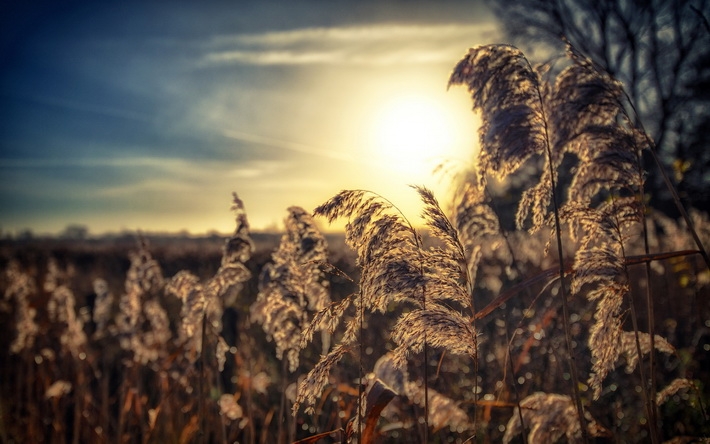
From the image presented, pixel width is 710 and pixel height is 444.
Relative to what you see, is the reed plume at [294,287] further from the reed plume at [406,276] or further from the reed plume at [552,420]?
the reed plume at [552,420]

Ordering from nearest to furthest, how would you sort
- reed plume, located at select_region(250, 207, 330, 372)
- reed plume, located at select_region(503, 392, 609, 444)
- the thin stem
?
1. the thin stem
2. reed plume, located at select_region(503, 392, 609, 444)
3. reed plume, located at select_region(250, 207, 330, 372)

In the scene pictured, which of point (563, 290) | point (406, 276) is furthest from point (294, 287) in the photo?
point (563, 290)

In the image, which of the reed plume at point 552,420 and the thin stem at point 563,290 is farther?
the reed plume at point 552,420

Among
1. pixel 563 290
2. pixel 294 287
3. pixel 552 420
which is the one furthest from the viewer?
pixel 294 287

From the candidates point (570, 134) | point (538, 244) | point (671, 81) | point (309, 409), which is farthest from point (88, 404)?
point (671, 81)

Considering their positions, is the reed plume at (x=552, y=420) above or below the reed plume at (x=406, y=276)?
below

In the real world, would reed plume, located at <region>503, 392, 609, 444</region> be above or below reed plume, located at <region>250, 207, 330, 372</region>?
below

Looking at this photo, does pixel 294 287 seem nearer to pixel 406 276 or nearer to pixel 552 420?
pixel 406 276

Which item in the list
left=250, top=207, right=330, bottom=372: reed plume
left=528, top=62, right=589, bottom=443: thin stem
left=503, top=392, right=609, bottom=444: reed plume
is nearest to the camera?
left=528, top=62, right=589, bottom=443: thin stem

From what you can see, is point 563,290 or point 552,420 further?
point 552,420

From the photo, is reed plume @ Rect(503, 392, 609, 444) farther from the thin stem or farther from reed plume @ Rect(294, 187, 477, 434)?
reed plume @ Rect(294, 187, 477, 434)

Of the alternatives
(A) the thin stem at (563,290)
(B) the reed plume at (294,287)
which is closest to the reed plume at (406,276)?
(A) the thin stem at (563,290)

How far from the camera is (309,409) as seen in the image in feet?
6.42

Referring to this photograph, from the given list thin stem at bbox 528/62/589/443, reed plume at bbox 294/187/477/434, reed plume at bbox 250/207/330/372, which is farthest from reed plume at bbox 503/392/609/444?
reed plume at bbox 250/207/330/372
